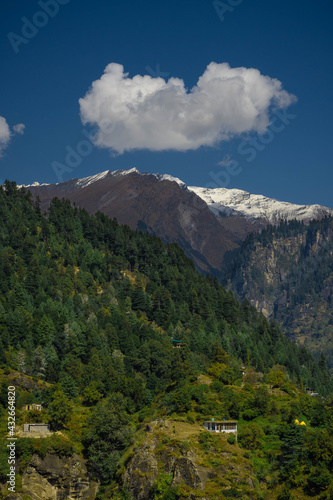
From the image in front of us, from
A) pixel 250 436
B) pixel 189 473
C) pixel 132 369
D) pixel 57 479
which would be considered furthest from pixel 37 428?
pixel 132 369

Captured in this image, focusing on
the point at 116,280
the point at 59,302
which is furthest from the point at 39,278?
the point at 116,280

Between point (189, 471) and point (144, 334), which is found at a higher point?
point (144, 334)

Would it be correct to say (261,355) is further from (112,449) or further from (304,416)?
(112,449)

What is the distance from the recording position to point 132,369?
145m

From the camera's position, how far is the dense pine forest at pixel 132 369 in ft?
338

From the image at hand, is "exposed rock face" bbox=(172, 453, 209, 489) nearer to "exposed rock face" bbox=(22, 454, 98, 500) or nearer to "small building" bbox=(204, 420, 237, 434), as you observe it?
"small building" bbox=(204, 420, 237, 434)

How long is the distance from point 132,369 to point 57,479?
39.3 metres

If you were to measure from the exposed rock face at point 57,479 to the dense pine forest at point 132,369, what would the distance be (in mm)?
1490

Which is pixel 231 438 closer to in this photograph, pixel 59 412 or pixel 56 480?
pixel 56 480

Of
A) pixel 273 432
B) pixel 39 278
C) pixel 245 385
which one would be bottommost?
pixel 273 432

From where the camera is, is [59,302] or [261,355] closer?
[59,302]

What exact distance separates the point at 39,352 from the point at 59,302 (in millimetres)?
28673

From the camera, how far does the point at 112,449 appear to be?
111500 millimetres

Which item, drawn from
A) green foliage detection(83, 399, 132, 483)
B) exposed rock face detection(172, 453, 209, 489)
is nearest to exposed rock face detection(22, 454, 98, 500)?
green foliage detection(83, 399, 132, 483)
